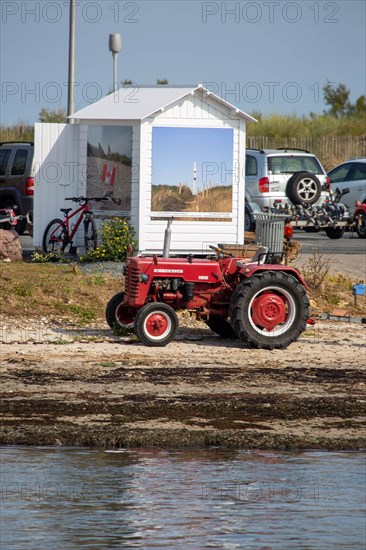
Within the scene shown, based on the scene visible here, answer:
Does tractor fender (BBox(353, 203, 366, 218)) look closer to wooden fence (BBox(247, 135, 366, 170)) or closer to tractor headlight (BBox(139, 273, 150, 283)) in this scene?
tractor headlight (BBox(139, 273, 150, 283))

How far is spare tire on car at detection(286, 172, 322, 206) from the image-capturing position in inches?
1184

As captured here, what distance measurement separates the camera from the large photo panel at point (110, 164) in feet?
76.2

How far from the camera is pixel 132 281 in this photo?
15.7m

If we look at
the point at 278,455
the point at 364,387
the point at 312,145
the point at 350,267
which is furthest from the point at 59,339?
the point at 312,145

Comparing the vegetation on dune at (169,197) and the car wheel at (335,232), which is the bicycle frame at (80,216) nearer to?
the vegetation on dune at (169,197)

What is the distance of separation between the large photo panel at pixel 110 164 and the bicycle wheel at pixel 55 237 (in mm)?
785

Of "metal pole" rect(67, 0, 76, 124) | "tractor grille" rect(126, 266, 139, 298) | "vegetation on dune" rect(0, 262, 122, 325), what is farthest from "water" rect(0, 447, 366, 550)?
"metal pole" rect(67, 0, 76, 124)

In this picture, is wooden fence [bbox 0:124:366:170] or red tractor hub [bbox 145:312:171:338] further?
wooden fence [bbox 0:124:366:170]

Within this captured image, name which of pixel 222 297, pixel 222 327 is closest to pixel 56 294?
pixel 222 327

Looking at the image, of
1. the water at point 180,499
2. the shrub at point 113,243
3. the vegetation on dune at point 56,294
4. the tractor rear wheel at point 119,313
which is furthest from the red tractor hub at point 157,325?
the shrub at point 113,243

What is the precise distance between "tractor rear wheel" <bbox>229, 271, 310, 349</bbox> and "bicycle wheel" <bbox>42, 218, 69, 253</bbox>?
840 cm

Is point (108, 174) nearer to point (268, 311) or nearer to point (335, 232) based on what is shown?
point (268, 311)

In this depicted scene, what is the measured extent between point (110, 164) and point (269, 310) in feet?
28.3

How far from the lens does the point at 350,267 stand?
77.6 feet
